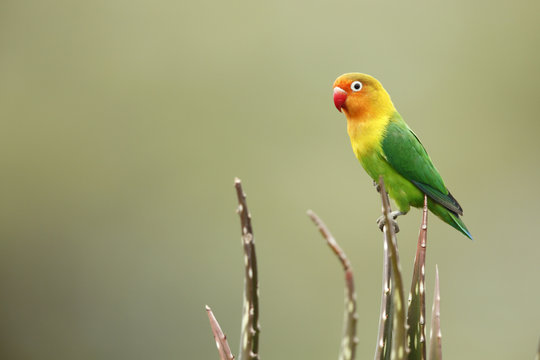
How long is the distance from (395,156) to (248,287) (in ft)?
1.56

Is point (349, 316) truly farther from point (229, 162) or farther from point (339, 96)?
point (229, 162)

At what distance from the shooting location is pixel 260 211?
2779mm

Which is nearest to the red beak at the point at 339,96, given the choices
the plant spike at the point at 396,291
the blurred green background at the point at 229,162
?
the plant spike at the point at 396,291

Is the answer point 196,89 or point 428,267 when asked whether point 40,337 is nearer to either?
point 196,89

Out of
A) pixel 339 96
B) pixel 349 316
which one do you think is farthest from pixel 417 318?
pixel 339 96

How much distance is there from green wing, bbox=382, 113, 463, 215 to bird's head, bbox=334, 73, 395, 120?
0.05m

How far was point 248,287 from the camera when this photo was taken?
51 cm

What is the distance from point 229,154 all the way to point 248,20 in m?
0.71

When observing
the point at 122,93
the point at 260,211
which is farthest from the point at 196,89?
the point at 260,211

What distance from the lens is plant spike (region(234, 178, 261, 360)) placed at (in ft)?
1.55

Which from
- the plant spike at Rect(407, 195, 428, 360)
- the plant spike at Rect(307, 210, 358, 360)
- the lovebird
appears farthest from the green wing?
the plant spike at Rect(307, 210, 358, 360)

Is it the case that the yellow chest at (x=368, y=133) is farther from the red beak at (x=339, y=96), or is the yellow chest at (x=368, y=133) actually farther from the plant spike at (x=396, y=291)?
the plant spike at (x=396, y=291)

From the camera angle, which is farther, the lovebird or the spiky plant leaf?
the lovebird

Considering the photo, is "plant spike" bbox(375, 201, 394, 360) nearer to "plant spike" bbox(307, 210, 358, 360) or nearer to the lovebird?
"plant spike" bbox(307, 210, 358, 360)
